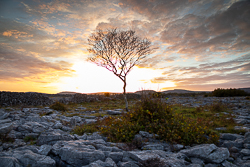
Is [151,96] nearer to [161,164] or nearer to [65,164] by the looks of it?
[161,164]

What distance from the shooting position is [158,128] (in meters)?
7.27

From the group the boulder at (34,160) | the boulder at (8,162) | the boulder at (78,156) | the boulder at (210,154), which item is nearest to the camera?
the boulder at (8,162)

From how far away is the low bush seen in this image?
21.4 ft

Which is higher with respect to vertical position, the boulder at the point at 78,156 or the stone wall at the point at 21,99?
the stone wall at the point at 21,99

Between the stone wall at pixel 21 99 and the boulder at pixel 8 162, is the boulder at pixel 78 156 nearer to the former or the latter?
the boulder at pixel 8 162

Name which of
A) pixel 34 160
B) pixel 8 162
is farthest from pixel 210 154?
pixel 8 162

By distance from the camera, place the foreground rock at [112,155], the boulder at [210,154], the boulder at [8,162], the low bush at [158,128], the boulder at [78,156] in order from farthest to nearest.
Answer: the low bush at [158,128] → the boulder at [210,154] → the boulder at [78,156] → the foreground rock at [112,155] → the boulder at [8,162]

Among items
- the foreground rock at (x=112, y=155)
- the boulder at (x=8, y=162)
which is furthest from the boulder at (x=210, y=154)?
the boulder at (x=8, y=162)

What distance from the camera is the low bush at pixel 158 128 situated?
6535mm

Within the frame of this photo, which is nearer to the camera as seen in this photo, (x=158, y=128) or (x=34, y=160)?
(x=34, y=160)

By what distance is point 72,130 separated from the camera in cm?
880

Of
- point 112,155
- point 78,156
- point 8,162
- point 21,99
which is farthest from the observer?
point 21,99

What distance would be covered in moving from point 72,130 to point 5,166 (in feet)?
17.2

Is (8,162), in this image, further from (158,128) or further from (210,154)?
(210,154)
